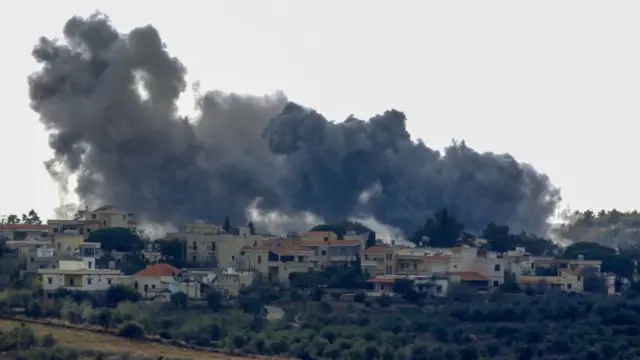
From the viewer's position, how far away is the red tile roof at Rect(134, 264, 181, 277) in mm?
78562

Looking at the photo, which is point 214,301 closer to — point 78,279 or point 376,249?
point 78,279

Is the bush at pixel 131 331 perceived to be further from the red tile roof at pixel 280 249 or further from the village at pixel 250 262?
the red tile roof at pixel 280 249

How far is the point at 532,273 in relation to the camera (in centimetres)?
8925

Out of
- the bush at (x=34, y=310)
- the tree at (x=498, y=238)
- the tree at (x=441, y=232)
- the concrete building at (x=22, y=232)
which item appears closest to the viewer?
the bush at (x=34, y=310)

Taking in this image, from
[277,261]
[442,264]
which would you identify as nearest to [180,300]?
[277,261]

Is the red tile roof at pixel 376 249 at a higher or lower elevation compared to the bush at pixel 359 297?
higher

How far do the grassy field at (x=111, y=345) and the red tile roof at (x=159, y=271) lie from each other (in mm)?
10293

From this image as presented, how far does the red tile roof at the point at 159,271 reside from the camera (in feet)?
258

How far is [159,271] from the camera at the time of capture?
78.8m

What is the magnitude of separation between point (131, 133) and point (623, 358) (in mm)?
41069

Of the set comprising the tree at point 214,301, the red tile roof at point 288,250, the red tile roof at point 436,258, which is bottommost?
the tree at point 214,301

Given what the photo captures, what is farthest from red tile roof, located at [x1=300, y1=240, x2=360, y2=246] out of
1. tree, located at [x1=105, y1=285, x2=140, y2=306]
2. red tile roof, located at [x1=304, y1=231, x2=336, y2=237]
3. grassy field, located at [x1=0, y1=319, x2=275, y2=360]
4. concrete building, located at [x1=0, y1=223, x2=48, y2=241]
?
grassy field, located at [x1=0, y1=319, x2=275, y2=360]

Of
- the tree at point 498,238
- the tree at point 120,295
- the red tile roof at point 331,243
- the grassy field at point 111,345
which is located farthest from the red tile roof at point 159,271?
the tree at point 498,238

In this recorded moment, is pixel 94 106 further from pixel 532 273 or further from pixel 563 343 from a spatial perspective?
pixel 563 343
